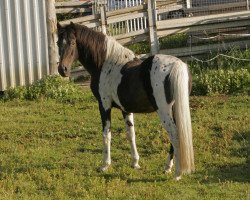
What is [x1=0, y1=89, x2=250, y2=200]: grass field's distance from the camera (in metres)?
6.67

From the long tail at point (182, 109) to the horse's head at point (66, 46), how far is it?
5.12ft

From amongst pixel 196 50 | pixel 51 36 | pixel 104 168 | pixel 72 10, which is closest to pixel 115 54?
pixel 104 168

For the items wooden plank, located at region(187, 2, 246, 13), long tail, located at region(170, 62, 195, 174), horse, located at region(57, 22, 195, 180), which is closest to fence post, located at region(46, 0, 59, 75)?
horse, located at region(57, 22, 195, 180)

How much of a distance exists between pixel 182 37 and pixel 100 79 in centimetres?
896

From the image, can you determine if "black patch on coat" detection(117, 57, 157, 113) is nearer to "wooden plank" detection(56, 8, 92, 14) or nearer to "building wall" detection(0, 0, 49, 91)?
Result: "building wall" detection(0, 0, 49, 91)

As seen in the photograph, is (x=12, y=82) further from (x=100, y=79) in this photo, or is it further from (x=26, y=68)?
(x=100, y=79)

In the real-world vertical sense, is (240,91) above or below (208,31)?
below

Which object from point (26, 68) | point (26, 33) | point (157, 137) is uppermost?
point (26, 33)

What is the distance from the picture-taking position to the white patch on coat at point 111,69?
745 centimetres

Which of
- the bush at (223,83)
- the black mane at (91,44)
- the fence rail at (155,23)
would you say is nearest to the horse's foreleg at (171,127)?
the black mane at (91,44)

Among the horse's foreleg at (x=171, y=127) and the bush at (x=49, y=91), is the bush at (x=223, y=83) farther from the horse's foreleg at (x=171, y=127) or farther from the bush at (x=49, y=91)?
the horse's foreleg at (x=171, y=127)

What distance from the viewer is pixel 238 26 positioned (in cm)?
1515

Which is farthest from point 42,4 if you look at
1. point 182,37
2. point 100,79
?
point 100,79

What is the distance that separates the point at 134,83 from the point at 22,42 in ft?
22.0
